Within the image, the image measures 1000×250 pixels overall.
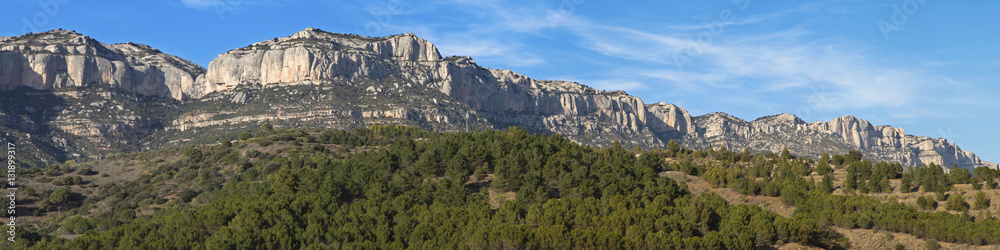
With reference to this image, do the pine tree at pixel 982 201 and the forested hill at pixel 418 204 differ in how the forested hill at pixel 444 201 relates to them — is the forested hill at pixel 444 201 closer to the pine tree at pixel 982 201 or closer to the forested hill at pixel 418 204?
the forested hill at pixel 418 204

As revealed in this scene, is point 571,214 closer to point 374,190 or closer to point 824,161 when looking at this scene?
point 374,190

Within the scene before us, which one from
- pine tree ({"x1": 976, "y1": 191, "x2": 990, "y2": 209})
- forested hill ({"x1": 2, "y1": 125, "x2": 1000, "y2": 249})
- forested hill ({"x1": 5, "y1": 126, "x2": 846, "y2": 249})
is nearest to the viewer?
forested hill ({"x1": 5, "y1": 126, "x2": 846, "y2": 249})

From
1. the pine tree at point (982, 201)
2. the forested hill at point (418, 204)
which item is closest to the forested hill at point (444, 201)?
the forested hill at point (418, 204)

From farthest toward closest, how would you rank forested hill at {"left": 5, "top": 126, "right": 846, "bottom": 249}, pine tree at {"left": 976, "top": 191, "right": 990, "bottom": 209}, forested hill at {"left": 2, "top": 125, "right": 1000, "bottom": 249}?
pine tree at {"left": 976, "top": 191, "right": 990, "bottom": 209}
forested hill at {"left": 2, "top": 125, "right": 1000, "bottom": 249}
forested hill at {"left": 5, "top": 126, "right": 846, "bottom": 249}

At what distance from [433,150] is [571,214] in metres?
24.8

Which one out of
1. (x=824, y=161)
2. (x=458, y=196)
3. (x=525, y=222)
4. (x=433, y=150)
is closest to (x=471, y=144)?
(x=433, y=150)

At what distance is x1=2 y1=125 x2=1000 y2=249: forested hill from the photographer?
47.5 m

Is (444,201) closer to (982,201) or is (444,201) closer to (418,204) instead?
(418,204)

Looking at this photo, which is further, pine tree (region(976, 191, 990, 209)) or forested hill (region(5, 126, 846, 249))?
pine tree (region(976, 191, 990, 209))

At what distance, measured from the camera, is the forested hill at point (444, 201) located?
156 feet

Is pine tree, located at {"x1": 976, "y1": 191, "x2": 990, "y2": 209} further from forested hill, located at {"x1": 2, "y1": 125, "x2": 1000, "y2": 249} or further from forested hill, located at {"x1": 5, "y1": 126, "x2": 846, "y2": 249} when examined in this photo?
forested hill, located at {"x1": 5, "y1": 126, "x2": 846, "y2": 249}

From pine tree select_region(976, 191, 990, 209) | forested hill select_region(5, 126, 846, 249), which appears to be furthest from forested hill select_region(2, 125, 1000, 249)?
pine tree select_region(976, 191, 990, 209)

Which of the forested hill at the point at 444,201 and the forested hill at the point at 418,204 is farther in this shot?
the forested hill at the point at 444,201

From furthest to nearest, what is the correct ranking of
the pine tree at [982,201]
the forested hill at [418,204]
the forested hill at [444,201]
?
the pine tree at [982,201] → the forested hill at [444,201] → the forested hill at [418,204]
